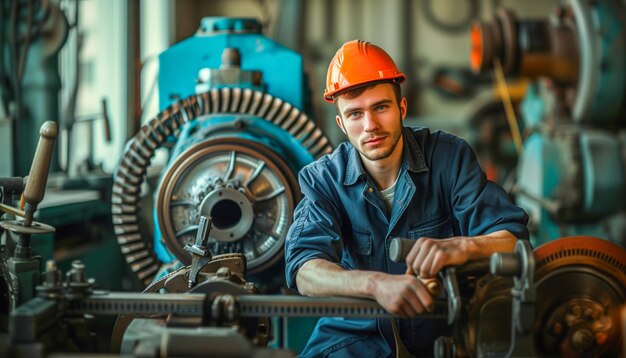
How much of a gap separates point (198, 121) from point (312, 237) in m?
0.88

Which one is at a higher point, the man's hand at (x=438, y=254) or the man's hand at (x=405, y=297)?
the man's hand at (x=438, y=254)

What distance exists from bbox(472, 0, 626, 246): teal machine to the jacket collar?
1.99 meters

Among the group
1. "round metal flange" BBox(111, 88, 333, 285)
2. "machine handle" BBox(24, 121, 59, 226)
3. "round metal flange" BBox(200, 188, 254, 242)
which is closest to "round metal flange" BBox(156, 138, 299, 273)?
"round metal flange" BBox(200, 188, 254, 242)

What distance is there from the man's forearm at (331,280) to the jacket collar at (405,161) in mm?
292

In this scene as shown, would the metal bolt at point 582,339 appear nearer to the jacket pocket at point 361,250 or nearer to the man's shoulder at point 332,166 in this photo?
the jacket pocket at point 361,250

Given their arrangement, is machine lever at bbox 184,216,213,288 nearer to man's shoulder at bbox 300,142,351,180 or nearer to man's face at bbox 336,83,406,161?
man's shoulder at bbox 300,142,351,180

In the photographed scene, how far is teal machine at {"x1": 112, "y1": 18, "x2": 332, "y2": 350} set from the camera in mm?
2539

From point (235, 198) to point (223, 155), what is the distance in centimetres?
16

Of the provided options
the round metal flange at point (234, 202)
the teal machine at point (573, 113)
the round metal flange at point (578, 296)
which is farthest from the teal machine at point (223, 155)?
the teal machine at point (573, 113)

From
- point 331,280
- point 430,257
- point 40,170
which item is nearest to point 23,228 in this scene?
point 40,170

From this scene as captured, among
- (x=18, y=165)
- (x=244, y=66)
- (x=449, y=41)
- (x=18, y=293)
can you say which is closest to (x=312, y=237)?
(x=18, y=293)

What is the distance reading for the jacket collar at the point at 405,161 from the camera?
2105 mm

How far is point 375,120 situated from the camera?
2041 mm

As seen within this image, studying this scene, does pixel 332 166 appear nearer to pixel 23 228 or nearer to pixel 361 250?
pixel 361 250
